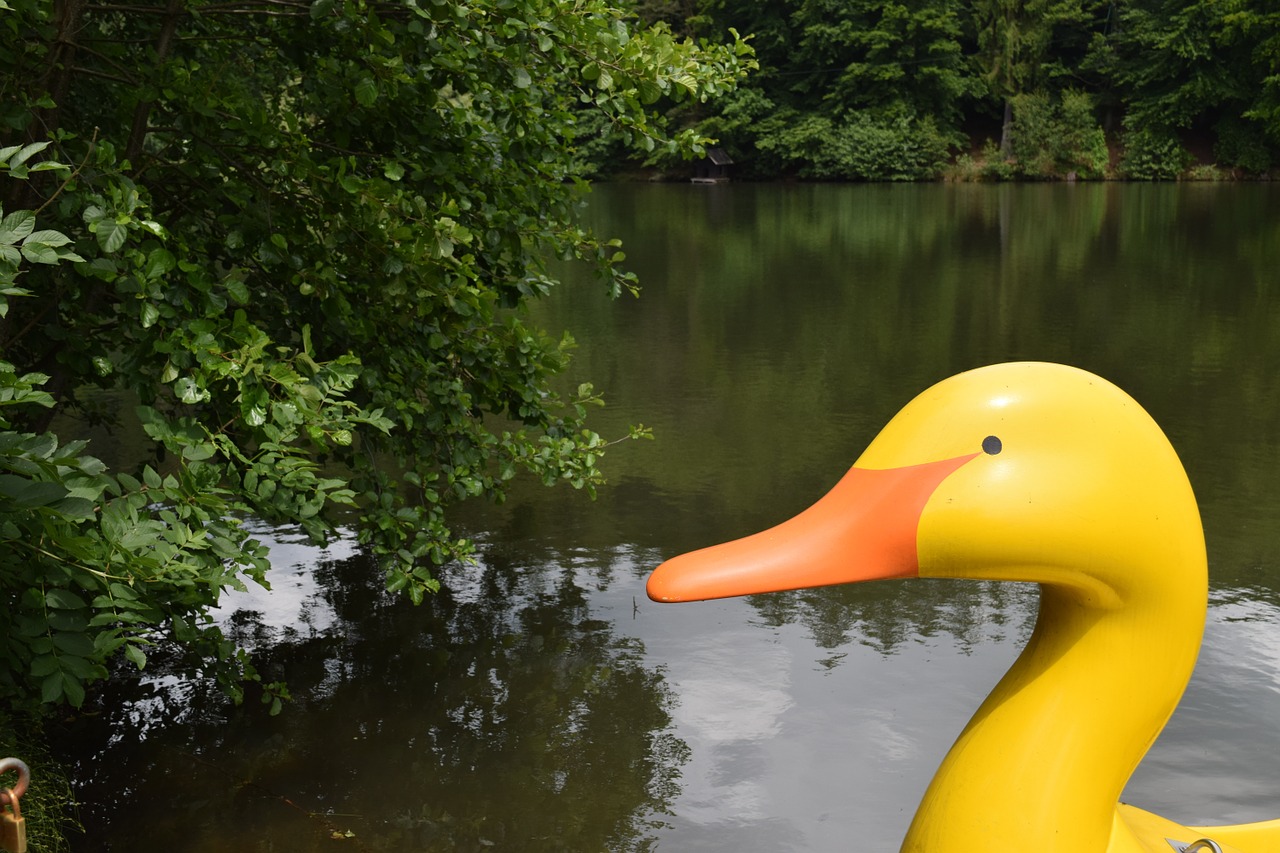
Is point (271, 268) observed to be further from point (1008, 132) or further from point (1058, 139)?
point (1008, 132)

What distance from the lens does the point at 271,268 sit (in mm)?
4570

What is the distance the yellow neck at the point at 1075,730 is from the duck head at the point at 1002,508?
115 millimetres

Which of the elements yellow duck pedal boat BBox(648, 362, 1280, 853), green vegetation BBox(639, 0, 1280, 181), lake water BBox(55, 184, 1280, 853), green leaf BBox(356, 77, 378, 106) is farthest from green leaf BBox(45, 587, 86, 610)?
green vegetation BBox(639, 0, 1280, 181)

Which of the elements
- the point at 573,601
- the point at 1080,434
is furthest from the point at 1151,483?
the point at 573,601

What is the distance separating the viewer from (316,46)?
4.66m

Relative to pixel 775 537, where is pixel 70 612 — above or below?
below

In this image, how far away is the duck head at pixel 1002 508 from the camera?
8.37 feet

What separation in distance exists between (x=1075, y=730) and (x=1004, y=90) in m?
51.3

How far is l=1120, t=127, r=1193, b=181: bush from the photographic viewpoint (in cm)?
4704

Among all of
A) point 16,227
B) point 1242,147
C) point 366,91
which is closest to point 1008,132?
point 1242,147

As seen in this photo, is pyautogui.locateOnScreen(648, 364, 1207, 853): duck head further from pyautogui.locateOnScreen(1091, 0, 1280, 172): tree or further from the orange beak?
pyautogui.locateOnScreen(1091, 0, 1280, 172): tree

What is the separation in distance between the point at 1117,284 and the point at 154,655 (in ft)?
51.8

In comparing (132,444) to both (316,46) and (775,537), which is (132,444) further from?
(775,537)

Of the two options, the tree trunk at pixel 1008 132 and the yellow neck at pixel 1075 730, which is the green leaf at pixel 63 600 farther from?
the tree trunk at pixel 1008 132
